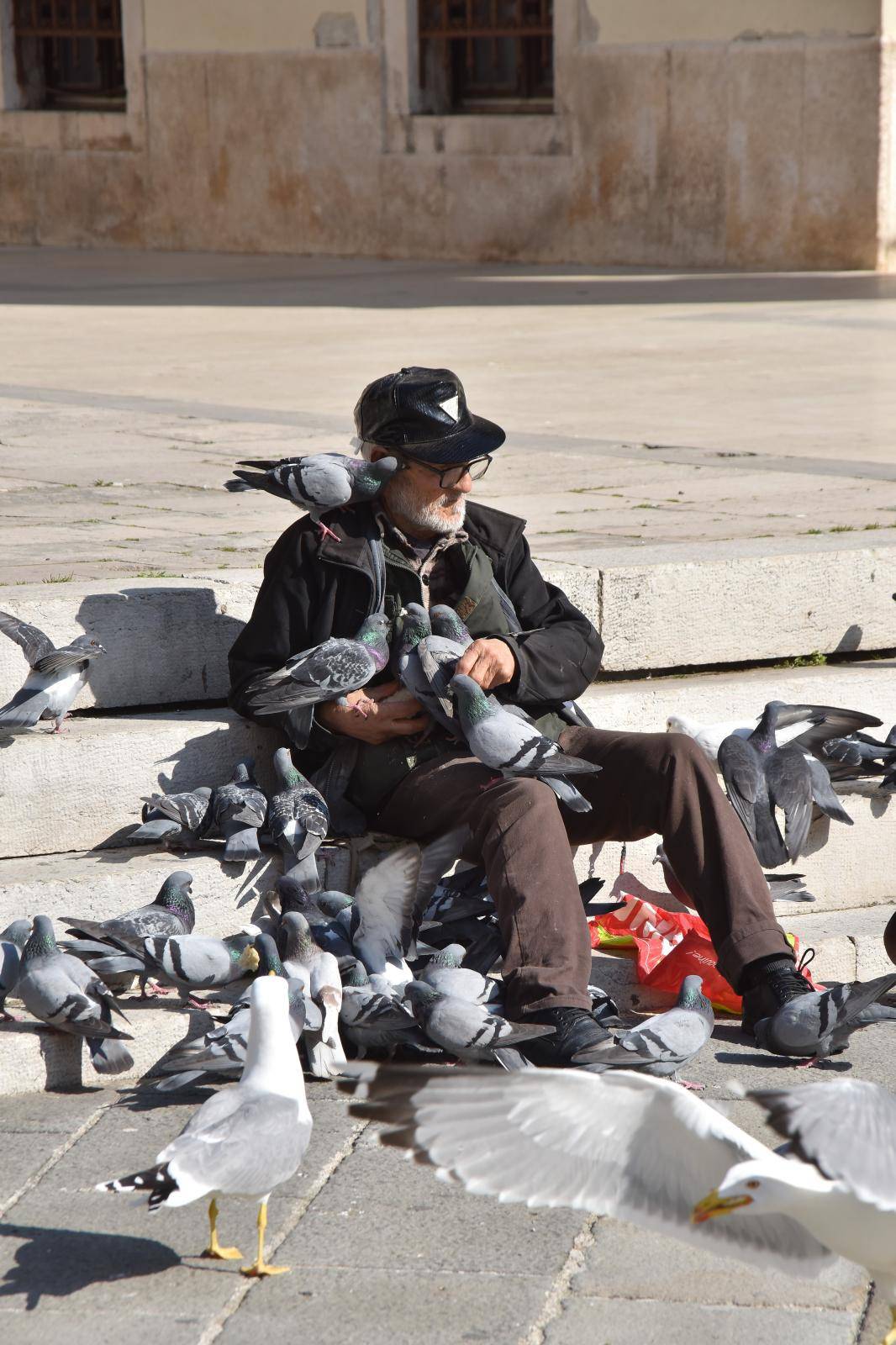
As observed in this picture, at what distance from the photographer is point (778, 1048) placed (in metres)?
4.45

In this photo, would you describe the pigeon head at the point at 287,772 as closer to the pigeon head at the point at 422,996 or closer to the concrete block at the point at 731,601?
the pigeon head at the point at 422,996

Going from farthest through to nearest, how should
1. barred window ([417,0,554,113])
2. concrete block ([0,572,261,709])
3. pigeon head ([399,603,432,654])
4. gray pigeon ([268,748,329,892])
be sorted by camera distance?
1. barred window ([417,0,554,113])
2. concrete block ([0,572,261,709])
3. pigeon head ([399,603,432,654])
4. gray pigeon ([268,748,329,892])

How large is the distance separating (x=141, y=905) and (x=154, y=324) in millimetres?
8709

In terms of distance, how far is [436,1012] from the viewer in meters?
4.24

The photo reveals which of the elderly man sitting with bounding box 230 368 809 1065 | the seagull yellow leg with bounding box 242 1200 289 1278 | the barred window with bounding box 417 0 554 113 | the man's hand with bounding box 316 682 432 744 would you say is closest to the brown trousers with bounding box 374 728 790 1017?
the elderly man sitting with bounding box 230 368 809 1065

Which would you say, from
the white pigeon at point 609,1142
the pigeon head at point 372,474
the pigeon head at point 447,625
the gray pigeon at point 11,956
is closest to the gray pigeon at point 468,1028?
the gray pigeon at point 11,956

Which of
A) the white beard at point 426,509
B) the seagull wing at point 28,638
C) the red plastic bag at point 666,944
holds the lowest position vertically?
the red plastic bag at point 666,944

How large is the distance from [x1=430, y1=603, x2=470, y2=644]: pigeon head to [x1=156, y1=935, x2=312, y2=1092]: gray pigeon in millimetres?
992

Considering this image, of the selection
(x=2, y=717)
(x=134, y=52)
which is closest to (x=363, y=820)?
(x=2, y=717)

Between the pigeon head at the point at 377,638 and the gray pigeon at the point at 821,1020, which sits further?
the pigeon head at the point at 377,638

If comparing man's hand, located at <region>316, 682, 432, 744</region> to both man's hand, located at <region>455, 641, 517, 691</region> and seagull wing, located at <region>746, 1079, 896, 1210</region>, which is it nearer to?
man's hand, located at <region>455, 641, 517, 691</region>

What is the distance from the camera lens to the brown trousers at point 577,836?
4426 millimetres

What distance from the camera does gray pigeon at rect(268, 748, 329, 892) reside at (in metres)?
4.71

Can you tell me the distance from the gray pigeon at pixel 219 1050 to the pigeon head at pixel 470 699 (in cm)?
75
